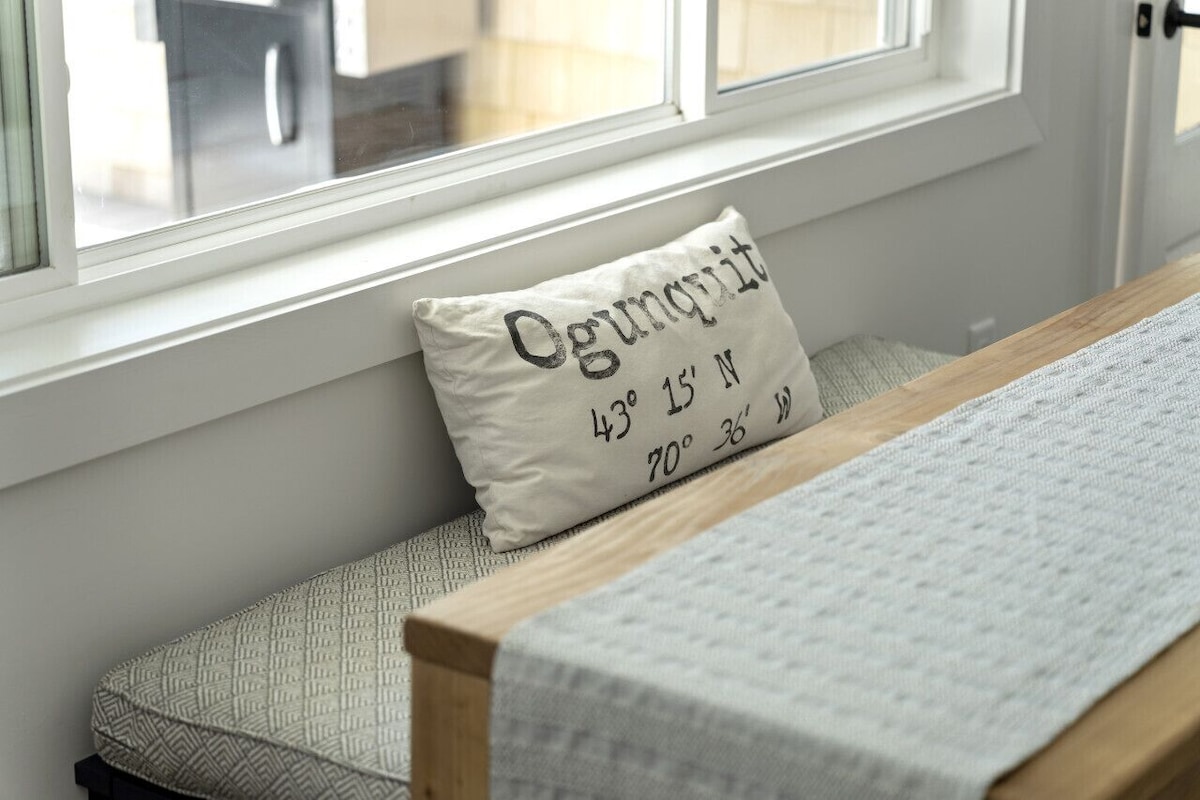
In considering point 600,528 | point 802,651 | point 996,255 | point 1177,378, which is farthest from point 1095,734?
point 996,255

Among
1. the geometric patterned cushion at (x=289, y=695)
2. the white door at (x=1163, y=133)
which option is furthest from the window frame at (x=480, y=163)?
the white door at (x=1163, y=133)

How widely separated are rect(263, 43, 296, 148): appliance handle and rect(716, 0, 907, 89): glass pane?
0.79 m

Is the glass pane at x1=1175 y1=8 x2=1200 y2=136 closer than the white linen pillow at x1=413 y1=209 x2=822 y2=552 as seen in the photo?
No

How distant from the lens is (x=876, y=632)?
1.00 m

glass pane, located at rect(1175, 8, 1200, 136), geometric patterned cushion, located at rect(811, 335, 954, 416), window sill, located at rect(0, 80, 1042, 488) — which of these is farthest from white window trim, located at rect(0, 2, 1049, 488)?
glass pane, located at rect(1175, 8, 1200, 136)

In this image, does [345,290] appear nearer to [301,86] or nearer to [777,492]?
[301,86]

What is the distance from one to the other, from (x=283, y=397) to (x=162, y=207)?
26cm

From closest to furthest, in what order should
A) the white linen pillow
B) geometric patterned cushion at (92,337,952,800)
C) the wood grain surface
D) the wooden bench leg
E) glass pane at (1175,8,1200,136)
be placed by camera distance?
the wood grain surface < the wooden bench leg < geometric patterned cushion at (92,337,952,800) < the white linen pillow < glass pane at (1175,8,1200,136)

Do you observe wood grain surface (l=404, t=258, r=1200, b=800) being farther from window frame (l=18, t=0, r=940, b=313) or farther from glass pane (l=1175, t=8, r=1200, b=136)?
glass pane (l=1175, t=8, r=1200, b=136)

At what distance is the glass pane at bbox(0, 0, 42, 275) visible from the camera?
4.95ft

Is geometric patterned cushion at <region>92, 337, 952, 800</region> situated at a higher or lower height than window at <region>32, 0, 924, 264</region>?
lower

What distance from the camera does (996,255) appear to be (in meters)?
2.85

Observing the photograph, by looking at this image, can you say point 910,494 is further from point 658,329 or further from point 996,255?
point 996,255

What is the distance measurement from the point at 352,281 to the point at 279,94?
0.27m
